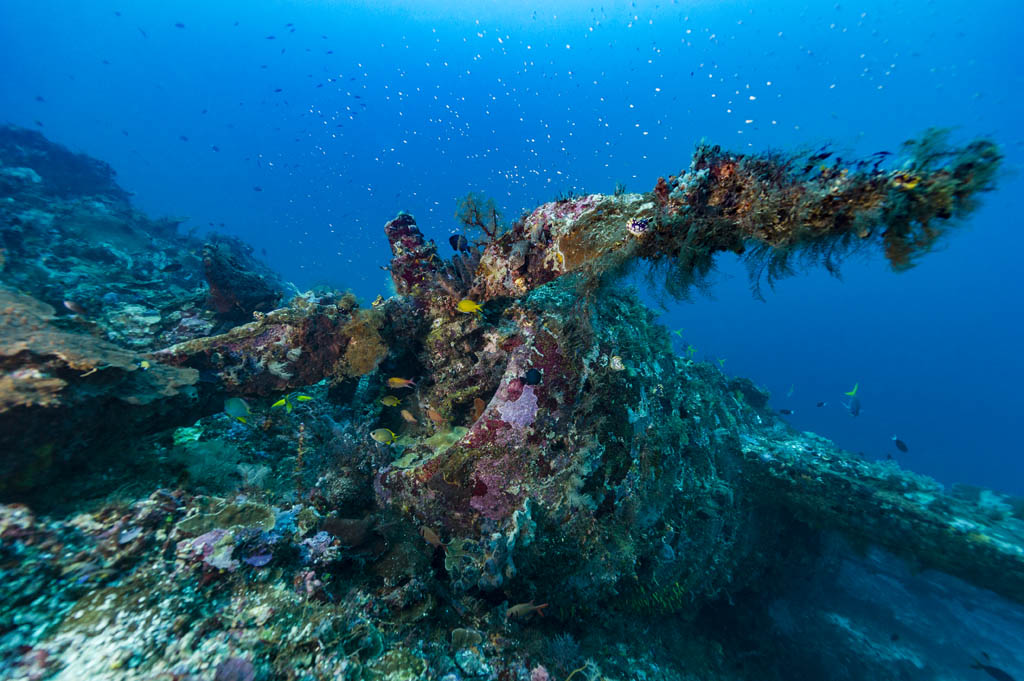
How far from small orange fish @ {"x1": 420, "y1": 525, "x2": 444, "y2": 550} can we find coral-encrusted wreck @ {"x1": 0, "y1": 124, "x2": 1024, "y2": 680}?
7 centimetres

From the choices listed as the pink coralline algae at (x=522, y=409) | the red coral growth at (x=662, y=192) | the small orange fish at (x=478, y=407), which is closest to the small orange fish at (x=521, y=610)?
the pink coralline algae at (x=522, y=409)

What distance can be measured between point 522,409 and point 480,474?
1.07 m

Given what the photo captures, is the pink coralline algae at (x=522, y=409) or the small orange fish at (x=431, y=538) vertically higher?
the pink coralline algae at (x=522, y=409)

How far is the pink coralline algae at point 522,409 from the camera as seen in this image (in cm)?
537

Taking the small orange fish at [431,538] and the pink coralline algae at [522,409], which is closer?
the small orange fish at [431,538]

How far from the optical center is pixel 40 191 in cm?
1795

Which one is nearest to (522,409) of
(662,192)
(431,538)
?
(431,538)

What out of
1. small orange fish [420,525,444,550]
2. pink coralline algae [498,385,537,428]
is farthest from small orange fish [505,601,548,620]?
pink coralline algae [498,385,537,428]

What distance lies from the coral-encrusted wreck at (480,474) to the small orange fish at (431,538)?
74 millimetres

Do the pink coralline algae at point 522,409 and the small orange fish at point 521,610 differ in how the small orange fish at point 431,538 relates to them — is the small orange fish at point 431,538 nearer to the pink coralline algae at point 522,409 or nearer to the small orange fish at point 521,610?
the small orange fish at point 521,610

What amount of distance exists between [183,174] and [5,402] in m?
184

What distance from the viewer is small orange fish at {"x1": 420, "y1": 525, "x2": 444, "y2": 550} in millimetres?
5192

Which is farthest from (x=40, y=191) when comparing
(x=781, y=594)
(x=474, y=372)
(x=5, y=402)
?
(x=781, y=594)

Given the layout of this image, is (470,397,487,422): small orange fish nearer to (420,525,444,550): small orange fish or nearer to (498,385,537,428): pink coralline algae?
(498,385,537,428): pink coralline algae
